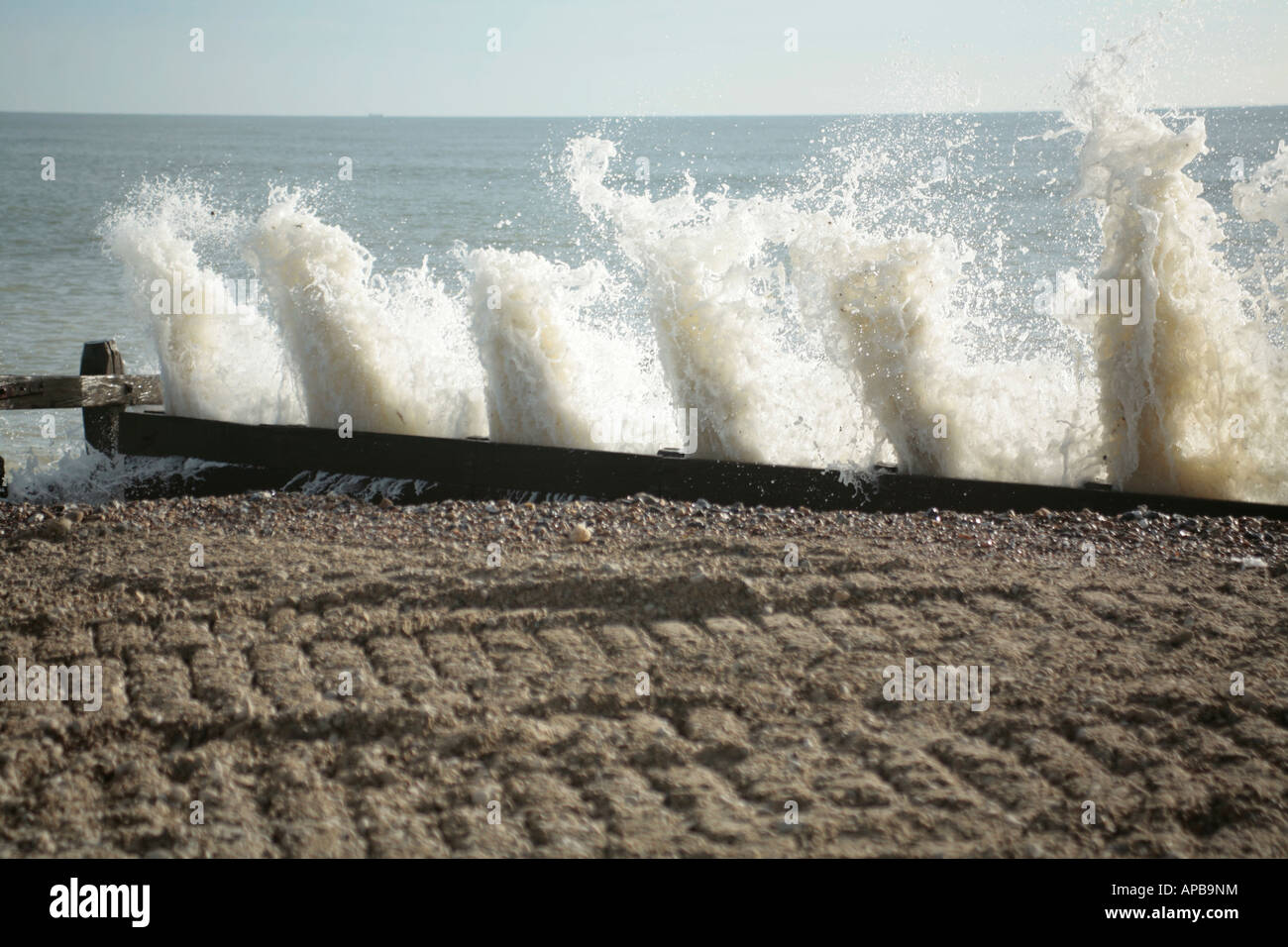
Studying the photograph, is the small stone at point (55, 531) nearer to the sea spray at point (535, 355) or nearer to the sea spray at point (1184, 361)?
the sea spray at point (535, 355)

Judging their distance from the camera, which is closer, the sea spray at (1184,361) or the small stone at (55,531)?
the small stone at (55,531)

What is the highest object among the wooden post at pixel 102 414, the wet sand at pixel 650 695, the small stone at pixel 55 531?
the wooden post at pixel 102 414

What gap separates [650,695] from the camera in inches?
159

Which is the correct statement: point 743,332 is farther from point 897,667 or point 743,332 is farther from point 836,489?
point 897,667

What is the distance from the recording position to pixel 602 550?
18.3ft

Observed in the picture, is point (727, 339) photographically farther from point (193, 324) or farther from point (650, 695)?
point (193, 324)

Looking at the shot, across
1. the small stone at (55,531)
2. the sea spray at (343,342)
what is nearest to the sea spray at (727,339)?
the sea spray at (343,342)

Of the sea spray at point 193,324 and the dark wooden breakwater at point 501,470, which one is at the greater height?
the sea spray at point 193,324

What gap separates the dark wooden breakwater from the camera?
6.50m

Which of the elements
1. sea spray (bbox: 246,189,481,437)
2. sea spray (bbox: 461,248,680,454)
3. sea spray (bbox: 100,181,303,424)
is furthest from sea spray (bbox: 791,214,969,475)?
sea spray (bbox: 100,181,303,424)

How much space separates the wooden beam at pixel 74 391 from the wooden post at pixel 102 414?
3.1 inches

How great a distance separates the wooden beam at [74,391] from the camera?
774 cm

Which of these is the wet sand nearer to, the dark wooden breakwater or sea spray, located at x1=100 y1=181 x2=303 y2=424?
the dark wooden breakwater
